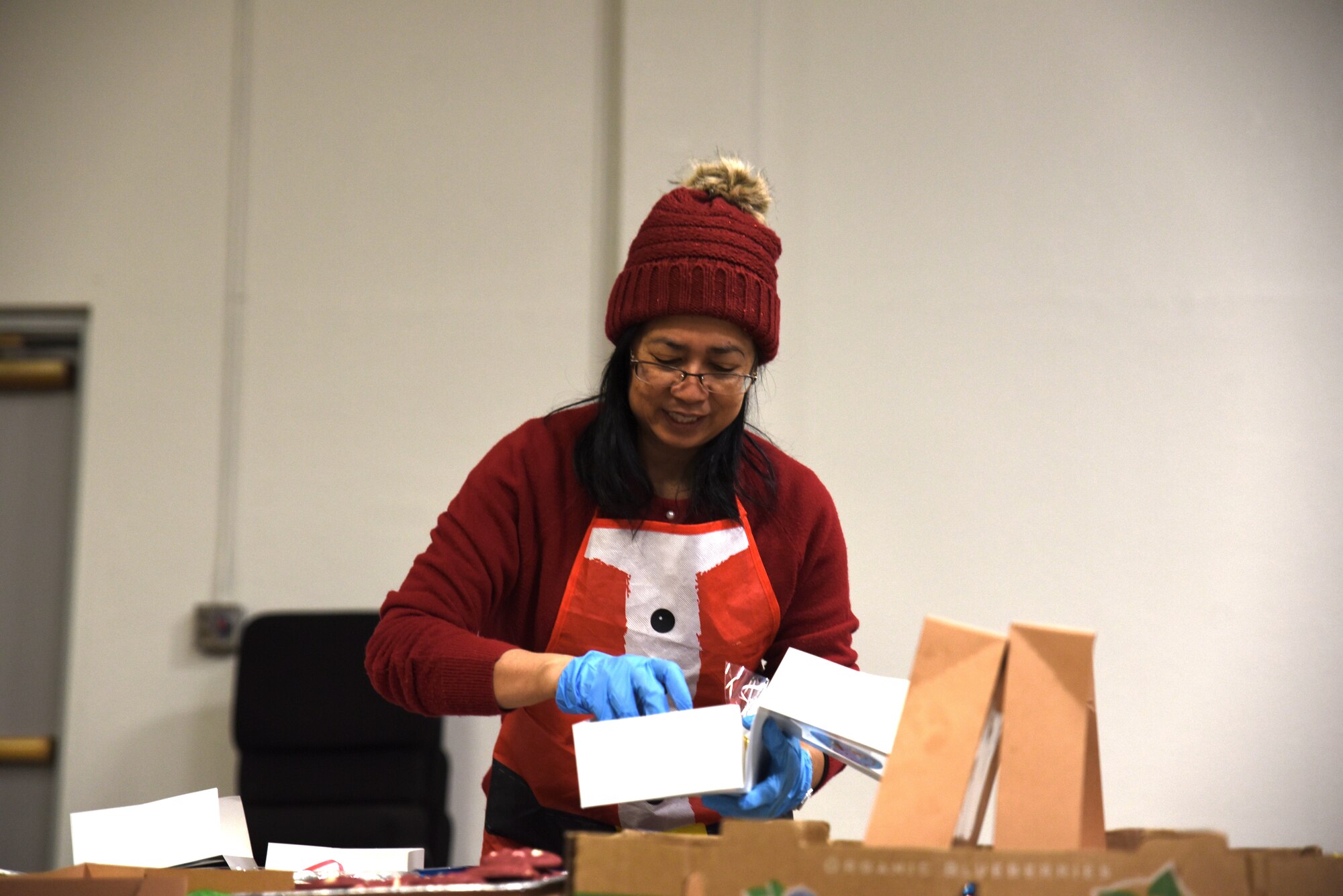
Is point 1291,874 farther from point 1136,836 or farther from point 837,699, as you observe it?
point 837,699

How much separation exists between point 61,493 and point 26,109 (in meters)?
1.04

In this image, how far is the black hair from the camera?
1.47 m

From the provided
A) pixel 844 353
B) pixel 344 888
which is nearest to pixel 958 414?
pixel 844 353

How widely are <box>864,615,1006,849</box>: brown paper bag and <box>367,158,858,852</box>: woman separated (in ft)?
1.43

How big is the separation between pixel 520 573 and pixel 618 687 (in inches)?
14.4

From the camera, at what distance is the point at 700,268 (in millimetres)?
1369

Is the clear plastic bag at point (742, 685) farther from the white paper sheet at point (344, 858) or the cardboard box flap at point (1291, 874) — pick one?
the cardboard box flap at point (1291, 874)

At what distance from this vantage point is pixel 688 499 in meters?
1.52

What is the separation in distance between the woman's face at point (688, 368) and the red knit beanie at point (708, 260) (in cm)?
2

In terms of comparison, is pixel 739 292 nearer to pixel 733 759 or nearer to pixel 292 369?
pixel 733 759

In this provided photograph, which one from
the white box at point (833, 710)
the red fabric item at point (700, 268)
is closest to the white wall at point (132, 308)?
the red fabric item at point (700, 268)

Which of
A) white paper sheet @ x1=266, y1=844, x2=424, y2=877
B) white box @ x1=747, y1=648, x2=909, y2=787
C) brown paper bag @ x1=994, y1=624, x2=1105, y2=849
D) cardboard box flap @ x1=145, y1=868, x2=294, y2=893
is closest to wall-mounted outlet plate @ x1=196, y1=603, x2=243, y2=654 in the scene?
white paper sheet @ x1=266, y1=844, x2=424, y2=877

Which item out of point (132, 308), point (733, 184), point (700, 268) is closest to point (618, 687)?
point (700, 268)

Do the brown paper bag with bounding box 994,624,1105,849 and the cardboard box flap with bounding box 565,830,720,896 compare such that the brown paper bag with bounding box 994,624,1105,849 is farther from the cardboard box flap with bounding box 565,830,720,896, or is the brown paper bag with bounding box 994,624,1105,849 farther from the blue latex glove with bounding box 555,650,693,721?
the blue latex glove with bounding box 555,650,693,721
